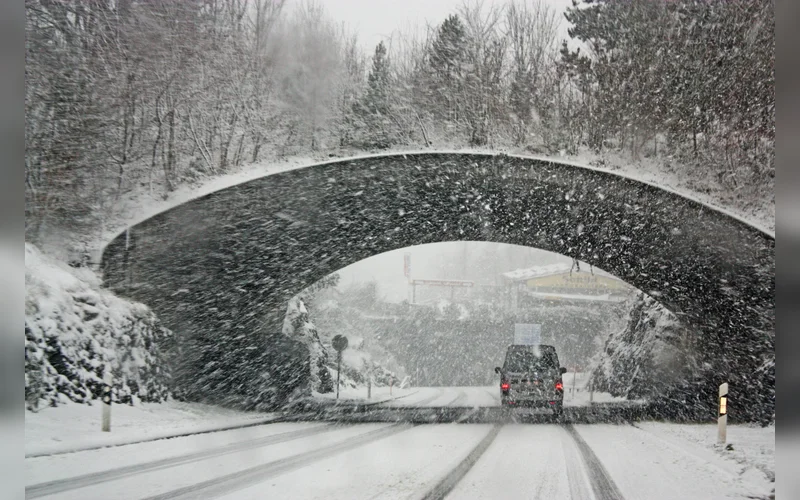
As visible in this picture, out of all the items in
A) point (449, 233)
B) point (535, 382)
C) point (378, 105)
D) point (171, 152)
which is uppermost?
point (378, 105)

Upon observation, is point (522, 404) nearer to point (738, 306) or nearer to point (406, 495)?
point (738, 306)

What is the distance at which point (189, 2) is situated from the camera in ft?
38.6

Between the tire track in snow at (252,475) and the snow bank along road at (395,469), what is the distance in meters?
0.01

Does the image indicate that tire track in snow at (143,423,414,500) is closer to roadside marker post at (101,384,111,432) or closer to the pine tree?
roadside marker post at (101,384,111,432)

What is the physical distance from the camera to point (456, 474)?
7.16 metres

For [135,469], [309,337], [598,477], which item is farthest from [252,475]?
[309,337]

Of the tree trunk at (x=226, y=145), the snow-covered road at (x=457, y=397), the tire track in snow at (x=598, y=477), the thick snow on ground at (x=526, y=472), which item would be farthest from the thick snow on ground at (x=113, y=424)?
the snow-covered road at (x=457, y=397)

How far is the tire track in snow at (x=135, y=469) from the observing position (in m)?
6.14


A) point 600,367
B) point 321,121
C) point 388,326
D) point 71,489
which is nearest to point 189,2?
point 321,121

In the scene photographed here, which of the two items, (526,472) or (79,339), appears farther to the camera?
(79,339)

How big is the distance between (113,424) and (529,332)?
2542cm

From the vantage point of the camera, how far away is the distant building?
28109 mm

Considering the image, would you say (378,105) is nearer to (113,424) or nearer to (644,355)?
(113,424)

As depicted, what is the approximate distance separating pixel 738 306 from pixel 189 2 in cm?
1349
